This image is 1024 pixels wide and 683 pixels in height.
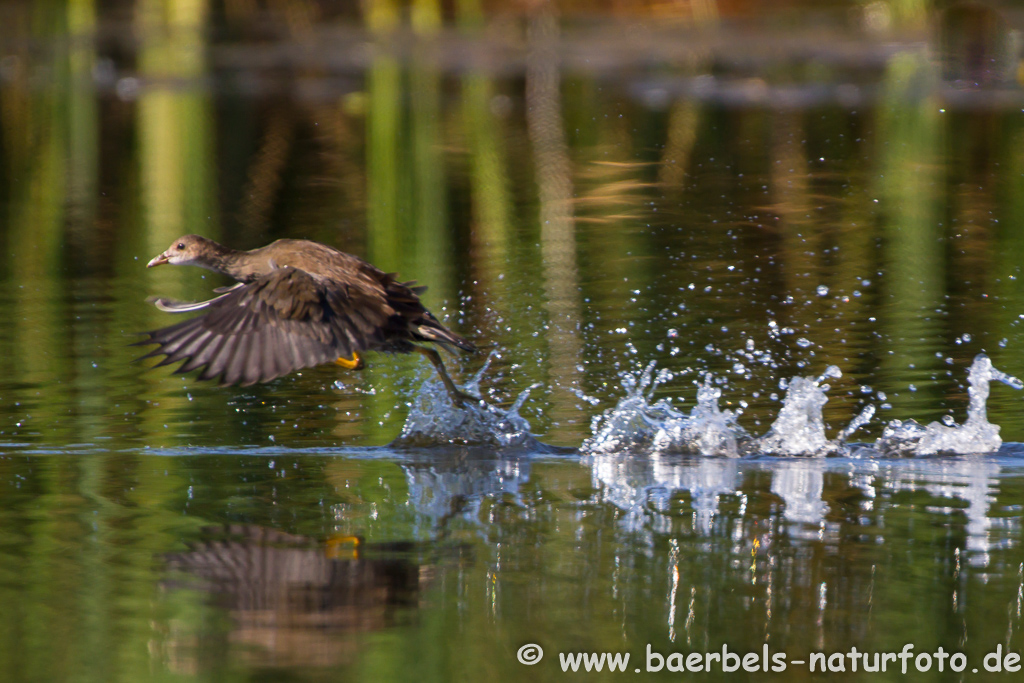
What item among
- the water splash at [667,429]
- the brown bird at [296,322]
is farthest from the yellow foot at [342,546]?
the water splash at [667,429]

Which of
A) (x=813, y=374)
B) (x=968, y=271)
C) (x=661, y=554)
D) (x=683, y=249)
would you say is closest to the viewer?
(x=661, y=554)

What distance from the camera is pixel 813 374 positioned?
26.2 feet

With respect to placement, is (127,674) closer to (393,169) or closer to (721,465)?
(721,465)

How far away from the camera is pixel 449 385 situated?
7309mm

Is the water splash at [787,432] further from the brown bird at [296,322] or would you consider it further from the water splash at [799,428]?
the brown bird at [296,322]

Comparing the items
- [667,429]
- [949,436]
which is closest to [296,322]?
[667,429]

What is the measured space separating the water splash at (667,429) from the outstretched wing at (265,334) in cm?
128

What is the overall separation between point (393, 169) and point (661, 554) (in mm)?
10710

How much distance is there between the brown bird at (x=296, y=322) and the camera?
616 cm

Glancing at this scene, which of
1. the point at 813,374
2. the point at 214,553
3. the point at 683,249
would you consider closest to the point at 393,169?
the point at 683,249

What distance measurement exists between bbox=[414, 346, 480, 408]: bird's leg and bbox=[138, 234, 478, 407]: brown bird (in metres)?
0.32

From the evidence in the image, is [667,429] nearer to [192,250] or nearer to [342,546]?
[342,546]

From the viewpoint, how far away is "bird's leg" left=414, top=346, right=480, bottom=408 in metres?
7.27

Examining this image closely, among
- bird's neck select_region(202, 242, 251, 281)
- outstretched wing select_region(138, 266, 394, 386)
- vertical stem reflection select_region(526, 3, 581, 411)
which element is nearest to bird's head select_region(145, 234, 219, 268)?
bird's neck select_region(202, 242, 251, 281)
